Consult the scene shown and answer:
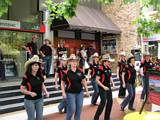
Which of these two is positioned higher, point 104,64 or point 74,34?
point 74,34

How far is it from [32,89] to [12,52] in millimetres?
9424

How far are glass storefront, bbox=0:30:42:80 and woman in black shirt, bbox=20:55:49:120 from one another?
8.49 metres

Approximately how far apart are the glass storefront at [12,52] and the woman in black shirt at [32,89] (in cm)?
849

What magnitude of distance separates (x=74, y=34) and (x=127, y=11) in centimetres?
415

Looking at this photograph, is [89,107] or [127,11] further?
[127,11]

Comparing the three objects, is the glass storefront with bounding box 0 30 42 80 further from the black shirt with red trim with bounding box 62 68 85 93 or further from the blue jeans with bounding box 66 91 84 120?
the blue jeans with bounding box 66 91 84 120

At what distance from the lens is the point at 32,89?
703 cm

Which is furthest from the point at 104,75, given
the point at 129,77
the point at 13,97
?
the point at 13,97

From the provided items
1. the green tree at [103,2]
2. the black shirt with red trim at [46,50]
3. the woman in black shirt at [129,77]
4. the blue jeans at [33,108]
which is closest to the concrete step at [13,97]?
the black shirt with red trim at [46,50]

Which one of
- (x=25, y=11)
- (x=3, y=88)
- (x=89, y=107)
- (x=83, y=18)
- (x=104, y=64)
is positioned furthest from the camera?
(x=83, y=18)

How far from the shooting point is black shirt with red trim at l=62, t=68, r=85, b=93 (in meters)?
7.71

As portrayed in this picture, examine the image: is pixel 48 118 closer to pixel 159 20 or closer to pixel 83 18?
pixel 159 20

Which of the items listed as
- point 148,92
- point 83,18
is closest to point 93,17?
point 83,18

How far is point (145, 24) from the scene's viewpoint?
10.1 meters
